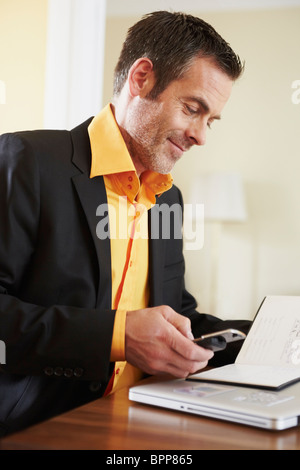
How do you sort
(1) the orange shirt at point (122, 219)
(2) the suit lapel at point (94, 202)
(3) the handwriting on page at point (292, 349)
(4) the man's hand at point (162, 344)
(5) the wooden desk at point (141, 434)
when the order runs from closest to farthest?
(5) the wooden desk at point (141, 434)
(4) the man's hand at point (162, 344)
(3) the handwriting on page at point (292, 349)
(2) the suit lapel at point (94, 202)
(1) the orange shirt at point (122, 219)

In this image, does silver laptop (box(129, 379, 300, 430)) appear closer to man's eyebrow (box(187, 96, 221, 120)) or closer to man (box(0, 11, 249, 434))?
man (box(0, 11, 249, 434))

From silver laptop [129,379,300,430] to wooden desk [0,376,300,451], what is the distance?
0.01m

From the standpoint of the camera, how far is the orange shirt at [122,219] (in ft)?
3.73

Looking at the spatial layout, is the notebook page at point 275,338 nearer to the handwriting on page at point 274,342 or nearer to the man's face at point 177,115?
the handwriting on page at point 274,342

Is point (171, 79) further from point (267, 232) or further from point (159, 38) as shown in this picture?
point (267, 232)

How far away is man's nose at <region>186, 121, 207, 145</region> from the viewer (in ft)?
3.91

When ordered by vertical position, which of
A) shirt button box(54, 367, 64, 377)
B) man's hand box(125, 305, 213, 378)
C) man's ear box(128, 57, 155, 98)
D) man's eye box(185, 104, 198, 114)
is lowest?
shirt button box(54, 367, 64, 377)

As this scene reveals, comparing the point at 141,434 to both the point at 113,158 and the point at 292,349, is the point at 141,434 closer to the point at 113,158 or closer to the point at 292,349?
the point at 292,349

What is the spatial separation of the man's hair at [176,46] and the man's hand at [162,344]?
594mm

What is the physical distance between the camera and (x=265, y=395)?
71 centimetres

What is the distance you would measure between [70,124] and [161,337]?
4.32 feet

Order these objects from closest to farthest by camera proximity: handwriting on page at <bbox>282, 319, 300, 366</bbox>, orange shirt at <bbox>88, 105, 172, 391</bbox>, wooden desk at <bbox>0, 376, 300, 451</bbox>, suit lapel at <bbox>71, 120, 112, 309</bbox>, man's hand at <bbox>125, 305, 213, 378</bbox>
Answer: wooden desk at <bbox>0, 376, 300, 451</bbox>, man's hand at <bbox>125, 305, 213, 378</bbox>, handwriting on page at <bbox>282, 319, 300, 366</bbox>, suit lapel at <bbox>71, 120, 112, 309</bbox>, orange shirt at <bbox>88, 105, 172, 391</bbox>

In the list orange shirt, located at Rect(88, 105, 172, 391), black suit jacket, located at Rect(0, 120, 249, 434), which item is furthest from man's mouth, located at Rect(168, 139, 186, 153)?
black suit jacket, located at Rect(0, 120, 249, 434)

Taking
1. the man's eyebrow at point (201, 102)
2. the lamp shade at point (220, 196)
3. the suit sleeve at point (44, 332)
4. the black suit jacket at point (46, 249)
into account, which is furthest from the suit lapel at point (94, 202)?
the lamp shade at point (220, 196)
